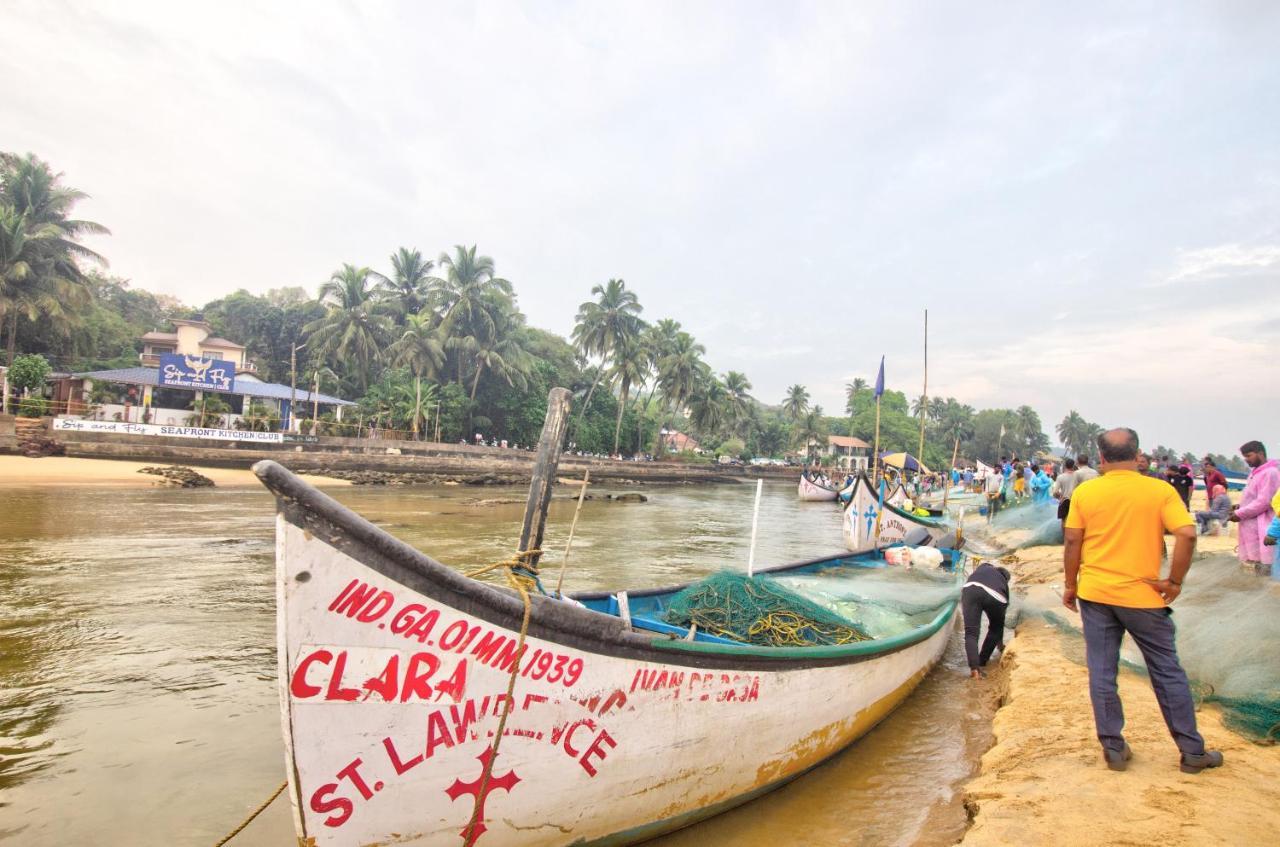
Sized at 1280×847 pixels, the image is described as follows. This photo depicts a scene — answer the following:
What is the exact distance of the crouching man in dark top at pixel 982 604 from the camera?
6.50 metres

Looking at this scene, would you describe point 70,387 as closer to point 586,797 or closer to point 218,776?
point 218,776

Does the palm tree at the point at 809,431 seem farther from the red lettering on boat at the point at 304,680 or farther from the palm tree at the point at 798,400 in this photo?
the red lettering on boat at the point at 304,680

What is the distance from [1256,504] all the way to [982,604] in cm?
310

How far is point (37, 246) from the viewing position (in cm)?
3044

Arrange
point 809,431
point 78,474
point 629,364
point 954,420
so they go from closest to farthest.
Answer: point 78,474
point 629,364
point 809,431
point 954,420

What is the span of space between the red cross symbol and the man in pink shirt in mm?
8025

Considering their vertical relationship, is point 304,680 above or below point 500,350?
below

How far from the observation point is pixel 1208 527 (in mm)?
11422

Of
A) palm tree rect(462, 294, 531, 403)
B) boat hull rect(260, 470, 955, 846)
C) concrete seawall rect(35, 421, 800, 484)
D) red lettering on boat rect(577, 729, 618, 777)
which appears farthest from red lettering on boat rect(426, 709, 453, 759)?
palm tree rect(462, 294, 531, 403)

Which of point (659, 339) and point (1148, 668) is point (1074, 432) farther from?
point (1148, 668)

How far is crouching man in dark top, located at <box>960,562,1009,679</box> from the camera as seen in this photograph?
6500 mm

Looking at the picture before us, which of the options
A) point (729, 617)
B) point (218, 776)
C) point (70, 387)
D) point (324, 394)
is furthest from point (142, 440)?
point (729, 617)

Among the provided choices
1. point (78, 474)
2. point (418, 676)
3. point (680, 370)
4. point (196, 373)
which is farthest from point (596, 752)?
point (680, 370)

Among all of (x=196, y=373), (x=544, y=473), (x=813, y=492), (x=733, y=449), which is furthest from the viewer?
(x=733, y=449)
